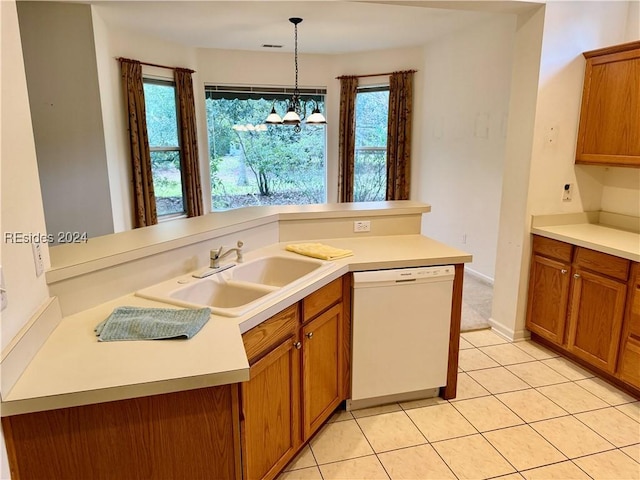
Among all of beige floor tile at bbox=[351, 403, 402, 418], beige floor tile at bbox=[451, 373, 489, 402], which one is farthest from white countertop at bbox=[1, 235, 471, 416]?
beige floor tile at bbox=[451, 373, 489, 402]

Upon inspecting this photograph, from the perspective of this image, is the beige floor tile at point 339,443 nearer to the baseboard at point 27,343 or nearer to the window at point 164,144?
the baseboard at point 27,343

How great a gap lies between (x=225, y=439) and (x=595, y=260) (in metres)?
2.45

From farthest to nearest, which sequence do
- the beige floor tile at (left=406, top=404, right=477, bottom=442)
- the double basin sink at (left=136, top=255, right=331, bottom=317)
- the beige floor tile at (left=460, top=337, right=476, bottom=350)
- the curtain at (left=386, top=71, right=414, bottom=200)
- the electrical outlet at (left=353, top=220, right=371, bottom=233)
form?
1. the curtain at (left=386, top=71, right=414, bottom=200)
2. the beige floor tile at (left=460, top=337, right=476, bottom=350)
3. the electrical outlet at (left=353, top=220, right=371, bottom=233)
4. the beige floor tile at (left=406, top=404, right=477, bottom=442)
5. the double basin sink at (left=136, top=255, right=331, bottom=317)

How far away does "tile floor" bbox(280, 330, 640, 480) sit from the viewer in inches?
78.1

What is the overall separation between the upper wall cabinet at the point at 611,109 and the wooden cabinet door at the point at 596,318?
2.55 feet

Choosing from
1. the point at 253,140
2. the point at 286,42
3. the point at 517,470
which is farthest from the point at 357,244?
the point at 253,140

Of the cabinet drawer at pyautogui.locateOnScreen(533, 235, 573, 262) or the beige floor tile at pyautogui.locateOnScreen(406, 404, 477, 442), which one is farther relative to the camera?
the cabinet drawer at pyautogui.locateOnScreen(533, 235, 573, 262)

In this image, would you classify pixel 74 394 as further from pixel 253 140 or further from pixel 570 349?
pixel 253 140

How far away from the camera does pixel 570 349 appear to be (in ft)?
9.57

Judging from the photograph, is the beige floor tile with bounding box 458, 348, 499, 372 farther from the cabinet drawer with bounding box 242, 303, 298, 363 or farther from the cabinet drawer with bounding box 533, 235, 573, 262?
the cabinet drawer with bounding box 242, 303, 298, 363

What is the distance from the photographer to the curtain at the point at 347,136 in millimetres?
5949

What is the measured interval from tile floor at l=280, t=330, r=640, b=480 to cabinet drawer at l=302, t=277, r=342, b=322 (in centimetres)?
71

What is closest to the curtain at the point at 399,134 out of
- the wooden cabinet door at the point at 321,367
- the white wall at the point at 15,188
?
the wooden cabinet door at the point at 321,367

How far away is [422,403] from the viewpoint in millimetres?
2506
